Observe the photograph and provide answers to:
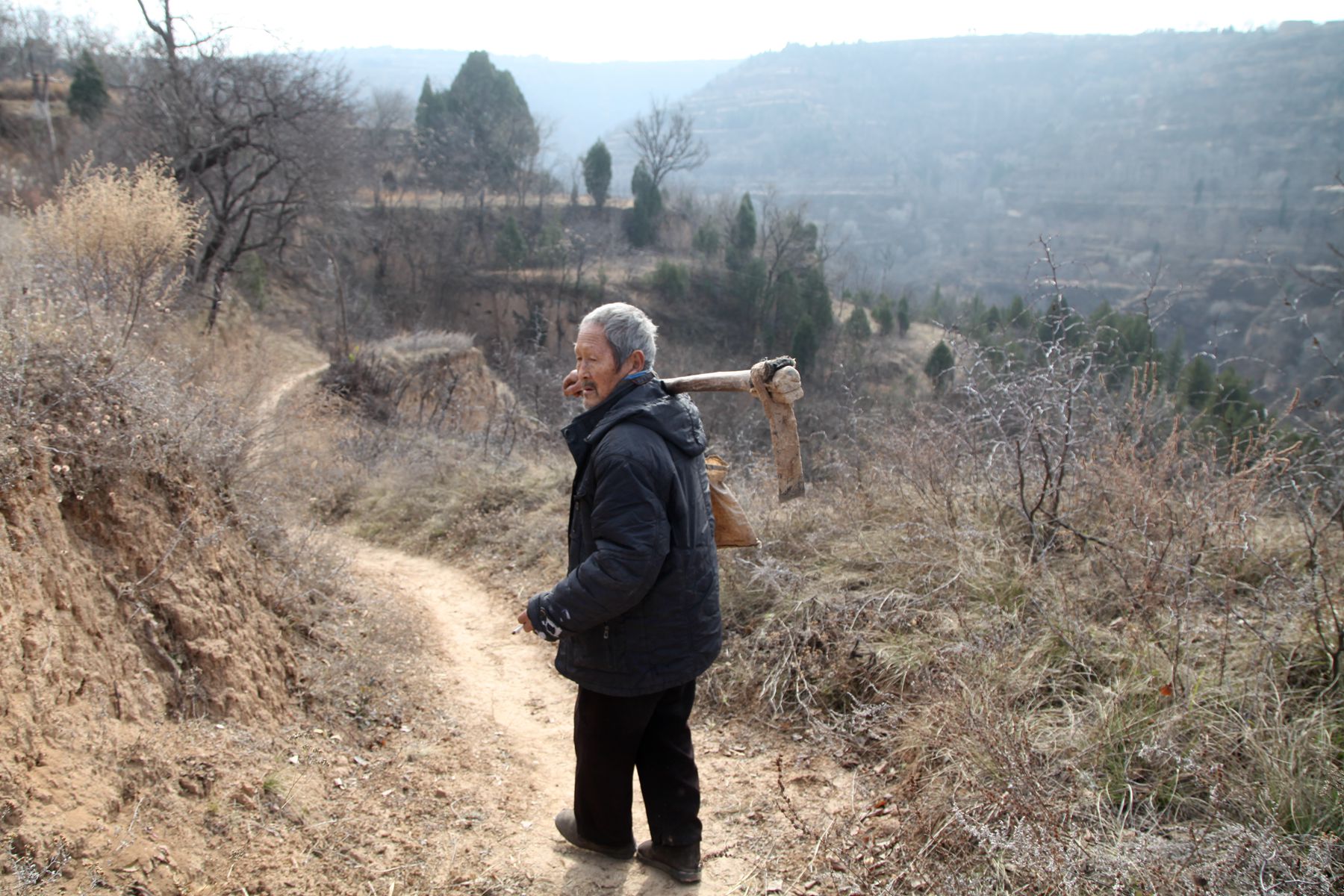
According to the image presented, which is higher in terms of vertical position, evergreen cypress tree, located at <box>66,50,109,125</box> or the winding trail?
evergreen cypress tree, located at <box>66,50,109,125</box>

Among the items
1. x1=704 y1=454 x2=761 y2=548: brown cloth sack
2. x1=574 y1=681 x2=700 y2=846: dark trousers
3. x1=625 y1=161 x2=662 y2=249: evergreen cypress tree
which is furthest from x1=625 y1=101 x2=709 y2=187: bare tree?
x1=574 y1=681 x2=700 y2=846: dark trousers

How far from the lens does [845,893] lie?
273cm

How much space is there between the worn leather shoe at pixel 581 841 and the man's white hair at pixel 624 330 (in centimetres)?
160

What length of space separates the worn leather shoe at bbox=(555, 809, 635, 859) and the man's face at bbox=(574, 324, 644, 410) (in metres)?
1.46

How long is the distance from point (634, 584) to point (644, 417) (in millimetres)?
475

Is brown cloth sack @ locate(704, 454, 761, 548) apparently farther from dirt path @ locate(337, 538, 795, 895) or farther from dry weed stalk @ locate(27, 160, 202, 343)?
dry weed stalk @ locate(27, 160, 202, 343)

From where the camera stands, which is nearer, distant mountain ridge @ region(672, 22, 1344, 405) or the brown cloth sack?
the brown cloth sack

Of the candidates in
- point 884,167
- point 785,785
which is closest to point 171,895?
point 785,785

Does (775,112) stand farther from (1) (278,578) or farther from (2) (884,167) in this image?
(1) (278,578)

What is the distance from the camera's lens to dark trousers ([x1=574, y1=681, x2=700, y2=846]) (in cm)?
262

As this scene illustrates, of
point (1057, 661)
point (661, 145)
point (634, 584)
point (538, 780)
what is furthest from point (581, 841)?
point (661, 145)

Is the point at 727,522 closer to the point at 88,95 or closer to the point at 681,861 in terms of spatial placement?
the point at 681,861

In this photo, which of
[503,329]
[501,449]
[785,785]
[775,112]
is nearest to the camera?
[785,785]

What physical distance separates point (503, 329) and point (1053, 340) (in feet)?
129
